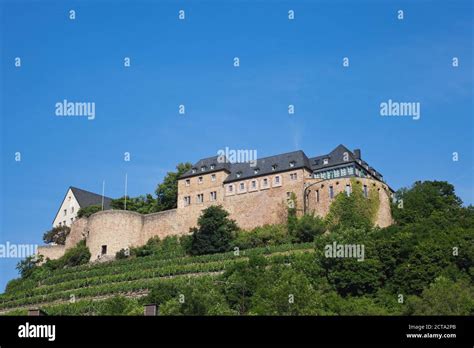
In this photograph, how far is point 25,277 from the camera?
81.8 m

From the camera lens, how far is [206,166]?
81.8 meters

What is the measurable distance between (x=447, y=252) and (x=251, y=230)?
22900 mm

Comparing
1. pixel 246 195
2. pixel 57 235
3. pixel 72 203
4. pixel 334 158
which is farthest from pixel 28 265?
pixel 334 158

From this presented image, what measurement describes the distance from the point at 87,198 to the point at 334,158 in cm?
3767

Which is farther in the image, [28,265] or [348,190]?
[28,265]

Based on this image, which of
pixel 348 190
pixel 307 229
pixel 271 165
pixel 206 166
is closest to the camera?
pixel 307 229

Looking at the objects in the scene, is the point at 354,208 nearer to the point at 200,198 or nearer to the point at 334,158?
the point at 334,158

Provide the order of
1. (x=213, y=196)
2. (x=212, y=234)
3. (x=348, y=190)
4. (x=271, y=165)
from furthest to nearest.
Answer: (x=213, y=196) → (x=271, y=165) → (x=212, y=234) → (x=348, y=190)

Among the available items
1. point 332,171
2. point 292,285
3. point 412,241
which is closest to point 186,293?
point 292,285

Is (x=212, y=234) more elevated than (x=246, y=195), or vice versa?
(x=246, y=195)

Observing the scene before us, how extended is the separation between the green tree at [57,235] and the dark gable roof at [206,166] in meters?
17.2

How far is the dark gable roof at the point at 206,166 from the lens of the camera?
80375mm

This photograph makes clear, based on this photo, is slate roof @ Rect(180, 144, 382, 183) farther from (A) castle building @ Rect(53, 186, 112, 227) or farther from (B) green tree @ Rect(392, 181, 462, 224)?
(A) castle building @ Rect(53, 186, 112, 227)
